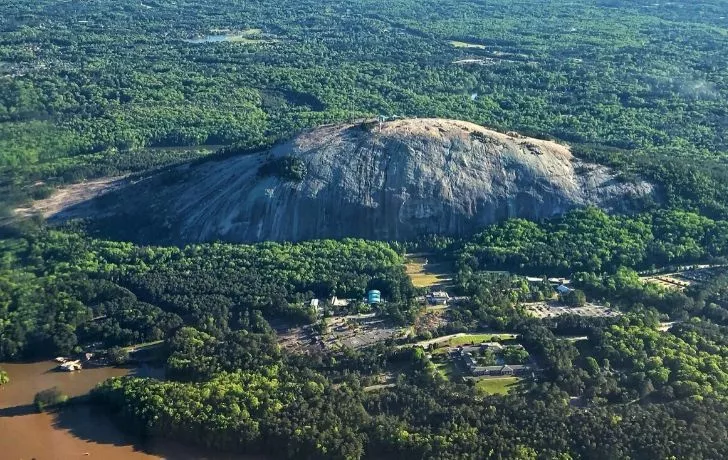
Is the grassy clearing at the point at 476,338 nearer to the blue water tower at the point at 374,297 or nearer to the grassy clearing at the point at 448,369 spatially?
the grassy clearing at the point at 448,369

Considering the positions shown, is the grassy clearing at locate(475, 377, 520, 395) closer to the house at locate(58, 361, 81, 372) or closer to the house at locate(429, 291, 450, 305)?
the house at locate(429, 291, 450, 305)

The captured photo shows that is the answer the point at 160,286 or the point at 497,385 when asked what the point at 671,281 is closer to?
the point at 497,385

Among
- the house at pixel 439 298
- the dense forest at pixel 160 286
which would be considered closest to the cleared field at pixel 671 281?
the house at pixel 439 298

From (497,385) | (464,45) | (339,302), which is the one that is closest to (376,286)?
(339,302)

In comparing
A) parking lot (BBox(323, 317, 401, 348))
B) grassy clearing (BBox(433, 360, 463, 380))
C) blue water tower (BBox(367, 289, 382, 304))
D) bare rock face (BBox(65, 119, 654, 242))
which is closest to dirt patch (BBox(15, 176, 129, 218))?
bare rock face (BBox(65, 119, 654, 242))

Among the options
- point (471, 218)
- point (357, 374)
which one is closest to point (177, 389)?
point (357, 374)

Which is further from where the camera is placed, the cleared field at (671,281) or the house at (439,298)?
the cleared field at (671,281)
